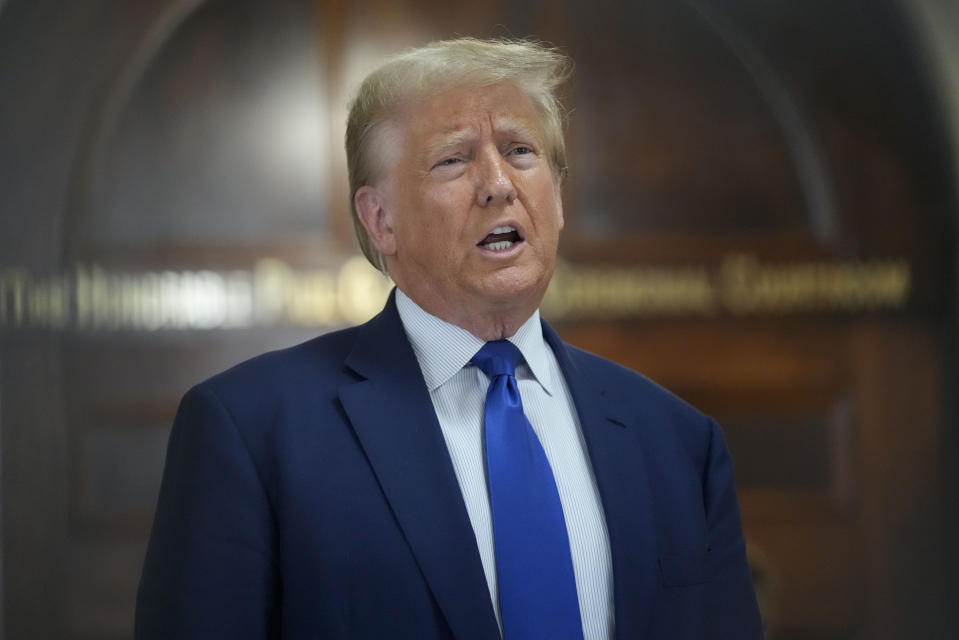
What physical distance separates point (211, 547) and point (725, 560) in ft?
2.08

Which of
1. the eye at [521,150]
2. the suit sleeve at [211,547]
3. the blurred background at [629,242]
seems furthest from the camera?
the blurred background at [629,242]

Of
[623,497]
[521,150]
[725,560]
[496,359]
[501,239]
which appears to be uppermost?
[521,150]

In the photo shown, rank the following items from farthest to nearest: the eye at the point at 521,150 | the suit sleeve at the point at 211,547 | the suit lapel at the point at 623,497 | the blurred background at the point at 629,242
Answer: the blurred background at the point at 629,242
the eye at the point at 521,150
the suit lapel at the point at 623,497
the suit sleeve at the point at 211,547

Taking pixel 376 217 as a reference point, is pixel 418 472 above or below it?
below

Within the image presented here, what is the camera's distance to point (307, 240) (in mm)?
3344

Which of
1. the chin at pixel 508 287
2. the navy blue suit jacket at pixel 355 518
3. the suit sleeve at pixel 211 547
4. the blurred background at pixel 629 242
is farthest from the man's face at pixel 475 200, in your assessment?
the blurred background at pixel 629 242

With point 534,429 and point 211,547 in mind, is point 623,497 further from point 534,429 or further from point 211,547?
point 211,547

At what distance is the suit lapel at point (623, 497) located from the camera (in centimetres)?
133

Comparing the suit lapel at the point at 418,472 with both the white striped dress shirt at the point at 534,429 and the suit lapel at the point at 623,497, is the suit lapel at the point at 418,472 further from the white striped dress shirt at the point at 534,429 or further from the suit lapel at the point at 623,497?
the suit lapel at the point at 623,497

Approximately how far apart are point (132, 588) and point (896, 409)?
2237mm

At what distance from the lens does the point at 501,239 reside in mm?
1421

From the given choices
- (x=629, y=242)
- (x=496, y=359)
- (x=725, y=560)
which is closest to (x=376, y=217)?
(x=496, y=359)

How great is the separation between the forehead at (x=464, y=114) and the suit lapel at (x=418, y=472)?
0.25 metres

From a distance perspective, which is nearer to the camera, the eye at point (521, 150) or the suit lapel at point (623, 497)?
the suit lapel at point (623, 497)
